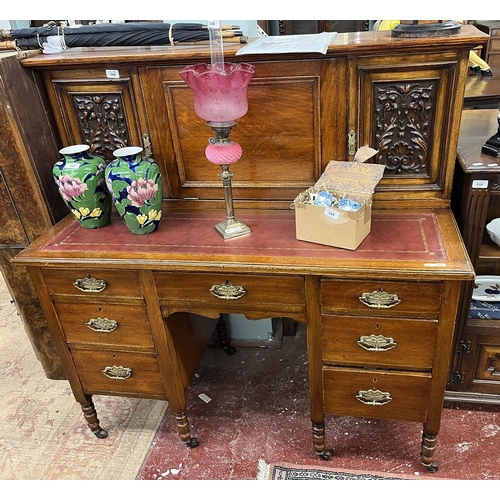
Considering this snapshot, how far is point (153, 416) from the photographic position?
2.19 m

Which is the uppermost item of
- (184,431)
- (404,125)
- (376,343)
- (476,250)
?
(404,125)

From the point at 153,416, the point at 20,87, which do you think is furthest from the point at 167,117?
the point at 153,416

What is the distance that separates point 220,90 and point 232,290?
0.65 metres

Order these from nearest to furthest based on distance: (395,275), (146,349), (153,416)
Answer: (395,275) → (146,349) → (153,416)

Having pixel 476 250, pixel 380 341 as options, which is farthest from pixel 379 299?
pixel 476 250

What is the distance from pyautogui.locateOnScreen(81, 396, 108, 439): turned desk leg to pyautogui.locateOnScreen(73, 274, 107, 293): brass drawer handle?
567 mm

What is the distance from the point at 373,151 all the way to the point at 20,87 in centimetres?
130

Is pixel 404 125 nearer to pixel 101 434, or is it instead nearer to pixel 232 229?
pixel 232 229

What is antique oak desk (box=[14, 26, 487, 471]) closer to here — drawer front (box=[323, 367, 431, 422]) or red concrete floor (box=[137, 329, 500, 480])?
drawer front (box=[323, 367, 431, 422])

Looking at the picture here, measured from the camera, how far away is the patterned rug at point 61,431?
1957mm

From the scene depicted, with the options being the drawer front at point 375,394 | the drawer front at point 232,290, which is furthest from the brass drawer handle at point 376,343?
the drawer front at point 232,290

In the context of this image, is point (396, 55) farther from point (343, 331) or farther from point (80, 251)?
point (80, 251)

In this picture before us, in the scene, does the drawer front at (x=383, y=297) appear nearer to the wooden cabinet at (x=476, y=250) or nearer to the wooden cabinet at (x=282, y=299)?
the wooden cabinet at (x=282, y=299)

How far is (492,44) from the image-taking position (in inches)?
209
